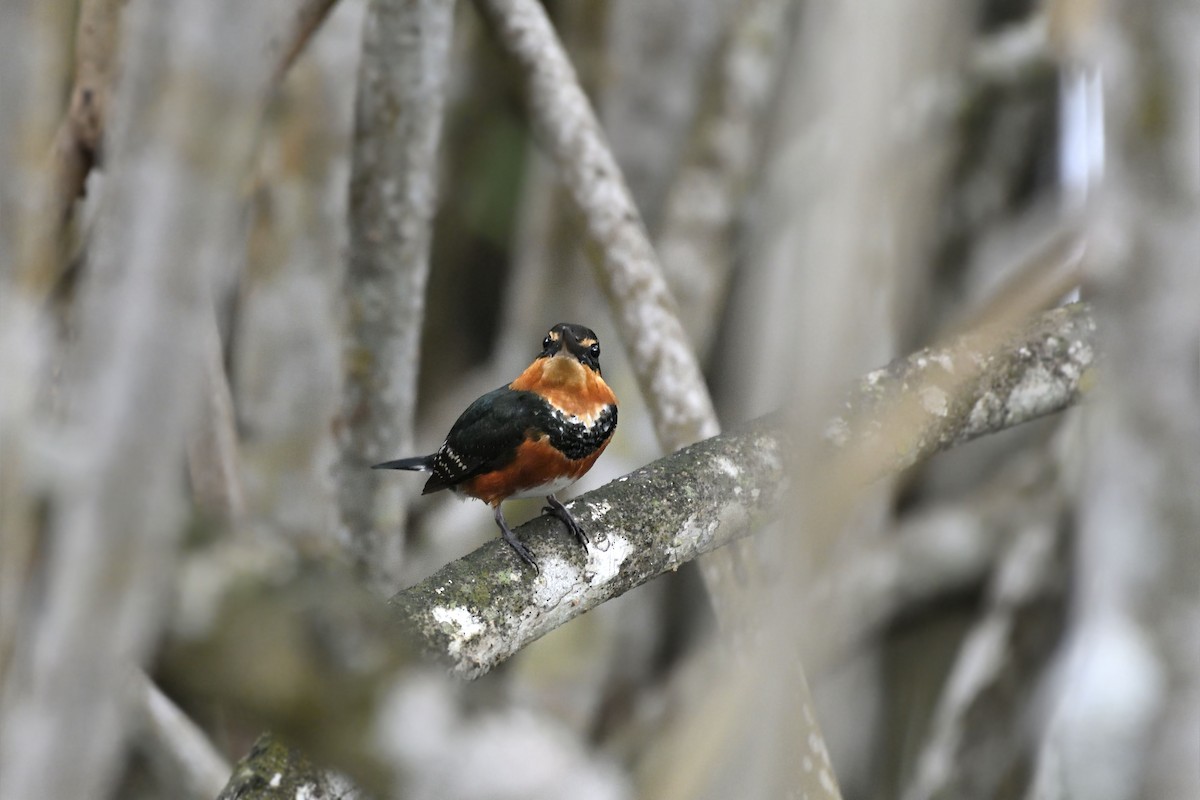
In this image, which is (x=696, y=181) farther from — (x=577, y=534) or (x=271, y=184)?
(x=577, y=534)

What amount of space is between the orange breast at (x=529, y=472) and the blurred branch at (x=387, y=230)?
54cm

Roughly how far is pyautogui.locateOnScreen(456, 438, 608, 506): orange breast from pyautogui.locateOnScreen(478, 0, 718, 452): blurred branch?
0.30 m

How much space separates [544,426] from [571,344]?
143 millimetres

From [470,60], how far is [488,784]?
422 cm

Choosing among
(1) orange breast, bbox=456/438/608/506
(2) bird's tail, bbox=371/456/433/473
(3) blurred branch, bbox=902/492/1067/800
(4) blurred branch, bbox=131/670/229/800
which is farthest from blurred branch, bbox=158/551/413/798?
(3) blurred branch, bbox=902/492/1067/800

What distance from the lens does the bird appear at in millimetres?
1948

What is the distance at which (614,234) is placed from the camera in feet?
7.68

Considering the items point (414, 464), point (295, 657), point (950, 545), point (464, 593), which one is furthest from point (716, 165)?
point (295, 657)

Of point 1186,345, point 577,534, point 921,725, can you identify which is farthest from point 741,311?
point 1186,345

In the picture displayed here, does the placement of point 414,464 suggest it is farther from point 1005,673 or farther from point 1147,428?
point 1005,673

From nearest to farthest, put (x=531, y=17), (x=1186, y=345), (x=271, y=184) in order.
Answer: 1. (x=1186, y=345)
2. (x=531, y=17)
3. (x=271, y=184)

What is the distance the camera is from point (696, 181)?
3.53m

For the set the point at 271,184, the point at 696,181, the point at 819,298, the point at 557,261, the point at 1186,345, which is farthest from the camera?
the point at 557,261

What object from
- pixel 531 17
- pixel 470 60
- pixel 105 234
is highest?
pixel 470 60
